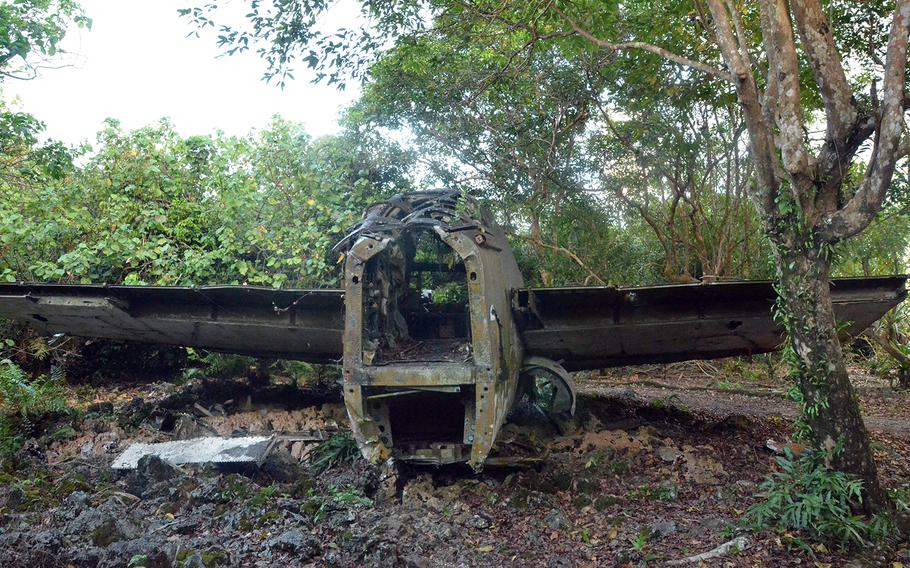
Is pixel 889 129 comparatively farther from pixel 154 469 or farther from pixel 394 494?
pixel 154 469

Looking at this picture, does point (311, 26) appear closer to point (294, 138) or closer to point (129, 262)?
point (294, 138)

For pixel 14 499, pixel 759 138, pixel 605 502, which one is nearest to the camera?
pixel 759 138

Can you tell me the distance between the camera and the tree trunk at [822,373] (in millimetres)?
5430

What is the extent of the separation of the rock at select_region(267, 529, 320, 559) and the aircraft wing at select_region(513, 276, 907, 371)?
152 inches

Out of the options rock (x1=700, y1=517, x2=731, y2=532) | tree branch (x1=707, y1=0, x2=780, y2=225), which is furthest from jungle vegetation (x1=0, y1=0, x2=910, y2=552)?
rock (x1=700, y1=517, x2=731, y2=532)

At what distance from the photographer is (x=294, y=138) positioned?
13188 mm

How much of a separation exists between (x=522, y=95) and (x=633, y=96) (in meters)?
2.16

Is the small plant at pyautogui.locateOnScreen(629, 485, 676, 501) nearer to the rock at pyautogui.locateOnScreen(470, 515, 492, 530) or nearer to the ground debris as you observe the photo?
the ground debris

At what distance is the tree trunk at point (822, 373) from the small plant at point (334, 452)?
479cm

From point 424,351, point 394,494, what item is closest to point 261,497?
point 394,494

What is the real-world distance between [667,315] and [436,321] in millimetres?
3004

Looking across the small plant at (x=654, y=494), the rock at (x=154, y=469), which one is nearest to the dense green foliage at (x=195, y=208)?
the rock at (x=154, y=469)

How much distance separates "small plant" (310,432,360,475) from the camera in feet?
26.4

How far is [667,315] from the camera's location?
29.2 ft
